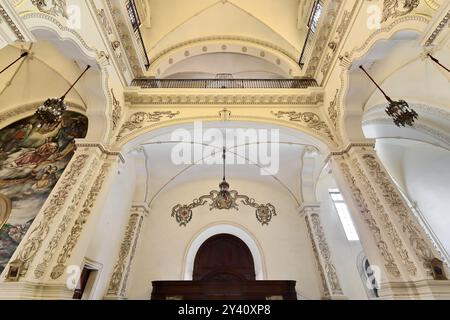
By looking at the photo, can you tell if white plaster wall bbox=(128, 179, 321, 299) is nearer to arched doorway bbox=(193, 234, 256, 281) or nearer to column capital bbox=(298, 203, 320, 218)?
column capital bbox=(298, 203, 320, 218)

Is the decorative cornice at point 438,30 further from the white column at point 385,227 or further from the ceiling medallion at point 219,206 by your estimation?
the ceiling medallion at point 219,206

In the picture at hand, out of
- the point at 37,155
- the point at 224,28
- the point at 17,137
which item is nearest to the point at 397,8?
the point at 224,28

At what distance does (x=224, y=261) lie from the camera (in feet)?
26.9

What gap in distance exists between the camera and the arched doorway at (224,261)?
310 inches

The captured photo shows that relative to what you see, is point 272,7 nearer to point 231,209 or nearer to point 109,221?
point 231,209

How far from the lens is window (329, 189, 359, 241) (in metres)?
8.17

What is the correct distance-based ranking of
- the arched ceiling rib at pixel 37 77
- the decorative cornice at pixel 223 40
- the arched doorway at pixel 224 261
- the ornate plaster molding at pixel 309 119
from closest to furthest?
the ornate plaster molding at pixel 309 119
the arched ceiling rib at pixel 37 77
the arched doorway at pixel 224 261
the decorative cornice at pixel 223 40

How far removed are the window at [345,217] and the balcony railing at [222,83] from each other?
411 cm

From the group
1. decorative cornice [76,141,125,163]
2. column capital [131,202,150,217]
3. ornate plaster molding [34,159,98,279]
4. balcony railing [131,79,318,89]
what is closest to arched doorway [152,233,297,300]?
column capital [131,202,150,217]

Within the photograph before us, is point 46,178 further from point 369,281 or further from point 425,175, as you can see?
point 425,175

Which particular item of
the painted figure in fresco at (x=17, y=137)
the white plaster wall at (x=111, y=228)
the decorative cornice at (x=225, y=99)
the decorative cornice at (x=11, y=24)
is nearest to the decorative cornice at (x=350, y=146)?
the decorative cornice at (x=225, y=99)

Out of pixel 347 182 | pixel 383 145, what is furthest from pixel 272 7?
pixel 347 182

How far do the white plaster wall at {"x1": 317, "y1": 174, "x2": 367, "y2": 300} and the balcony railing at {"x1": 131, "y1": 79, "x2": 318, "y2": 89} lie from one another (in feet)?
12.4
